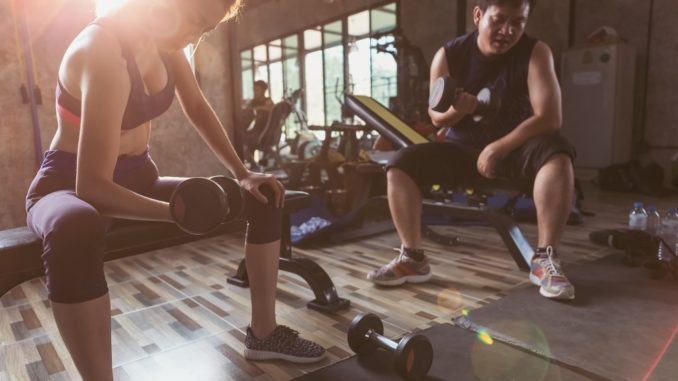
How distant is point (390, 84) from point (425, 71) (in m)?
2.17

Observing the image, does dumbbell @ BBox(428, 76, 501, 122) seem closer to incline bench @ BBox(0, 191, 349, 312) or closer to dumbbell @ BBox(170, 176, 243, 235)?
incline bench @ BBox(0, 191, 349, 312)

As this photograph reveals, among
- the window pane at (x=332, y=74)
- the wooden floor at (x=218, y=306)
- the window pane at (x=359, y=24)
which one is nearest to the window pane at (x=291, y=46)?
the window pane at (x=332, y=74)

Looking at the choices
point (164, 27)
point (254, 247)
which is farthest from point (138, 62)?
point (254, 247)

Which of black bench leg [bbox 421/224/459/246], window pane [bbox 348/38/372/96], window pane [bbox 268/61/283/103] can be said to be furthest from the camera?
window pane [bbox 268/61/283/103]

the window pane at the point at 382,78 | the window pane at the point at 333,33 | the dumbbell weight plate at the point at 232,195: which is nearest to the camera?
the dumbbell weight plate at the point at 232,195

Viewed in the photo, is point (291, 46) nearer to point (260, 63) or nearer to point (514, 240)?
point (260, 63)

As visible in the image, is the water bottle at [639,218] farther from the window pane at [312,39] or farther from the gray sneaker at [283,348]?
the window pane at [312,39]

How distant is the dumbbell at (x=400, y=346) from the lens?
1184 mm

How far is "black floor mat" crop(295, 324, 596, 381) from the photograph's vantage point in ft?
4.06

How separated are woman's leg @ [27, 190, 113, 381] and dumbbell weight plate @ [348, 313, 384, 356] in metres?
0.61

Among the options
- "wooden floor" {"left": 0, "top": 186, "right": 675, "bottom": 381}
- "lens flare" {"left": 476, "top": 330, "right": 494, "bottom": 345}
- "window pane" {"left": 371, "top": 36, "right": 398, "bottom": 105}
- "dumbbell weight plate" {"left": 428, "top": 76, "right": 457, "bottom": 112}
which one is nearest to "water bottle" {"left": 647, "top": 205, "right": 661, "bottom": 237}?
"wooden floor" {"left": 0, "top": 186, "right": 675, "bottom": 381}

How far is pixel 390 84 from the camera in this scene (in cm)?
759

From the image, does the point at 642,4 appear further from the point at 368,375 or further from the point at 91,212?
the point at 91,212

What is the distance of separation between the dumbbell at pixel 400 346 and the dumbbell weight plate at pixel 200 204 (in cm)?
57
